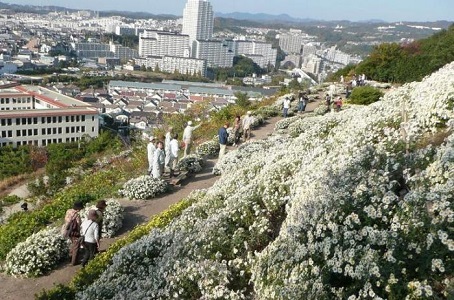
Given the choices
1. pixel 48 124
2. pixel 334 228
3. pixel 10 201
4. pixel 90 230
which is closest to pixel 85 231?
pixel 90 230

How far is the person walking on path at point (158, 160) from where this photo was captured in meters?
10.7

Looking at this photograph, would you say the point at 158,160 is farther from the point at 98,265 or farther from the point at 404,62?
the point at 404,62

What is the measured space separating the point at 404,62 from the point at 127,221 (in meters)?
25.1

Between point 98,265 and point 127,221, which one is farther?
point 127,221

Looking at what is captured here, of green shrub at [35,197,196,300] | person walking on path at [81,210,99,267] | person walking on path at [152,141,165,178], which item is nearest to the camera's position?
green shrub at [35,197,196,300]

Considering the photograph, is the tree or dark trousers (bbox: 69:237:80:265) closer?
dark trousers (bbox: 69:237:80:265)

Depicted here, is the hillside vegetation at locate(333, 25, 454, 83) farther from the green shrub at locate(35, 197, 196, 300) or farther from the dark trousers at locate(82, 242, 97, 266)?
the dark trousers at locate(82, 242, 97, 266)

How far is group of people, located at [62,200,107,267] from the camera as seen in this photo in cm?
731

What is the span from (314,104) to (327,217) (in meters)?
18.3

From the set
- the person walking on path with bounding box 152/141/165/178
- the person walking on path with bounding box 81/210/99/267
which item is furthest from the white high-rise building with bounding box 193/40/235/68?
the person walking on path with bounding box 81/210/99/267

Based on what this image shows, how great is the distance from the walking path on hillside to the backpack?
61 cm

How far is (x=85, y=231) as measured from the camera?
732 centimetres

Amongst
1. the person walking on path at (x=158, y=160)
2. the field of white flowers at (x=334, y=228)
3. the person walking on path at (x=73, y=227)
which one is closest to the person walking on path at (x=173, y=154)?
the person walking on path at (x=158, y=160)

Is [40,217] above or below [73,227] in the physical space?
below
